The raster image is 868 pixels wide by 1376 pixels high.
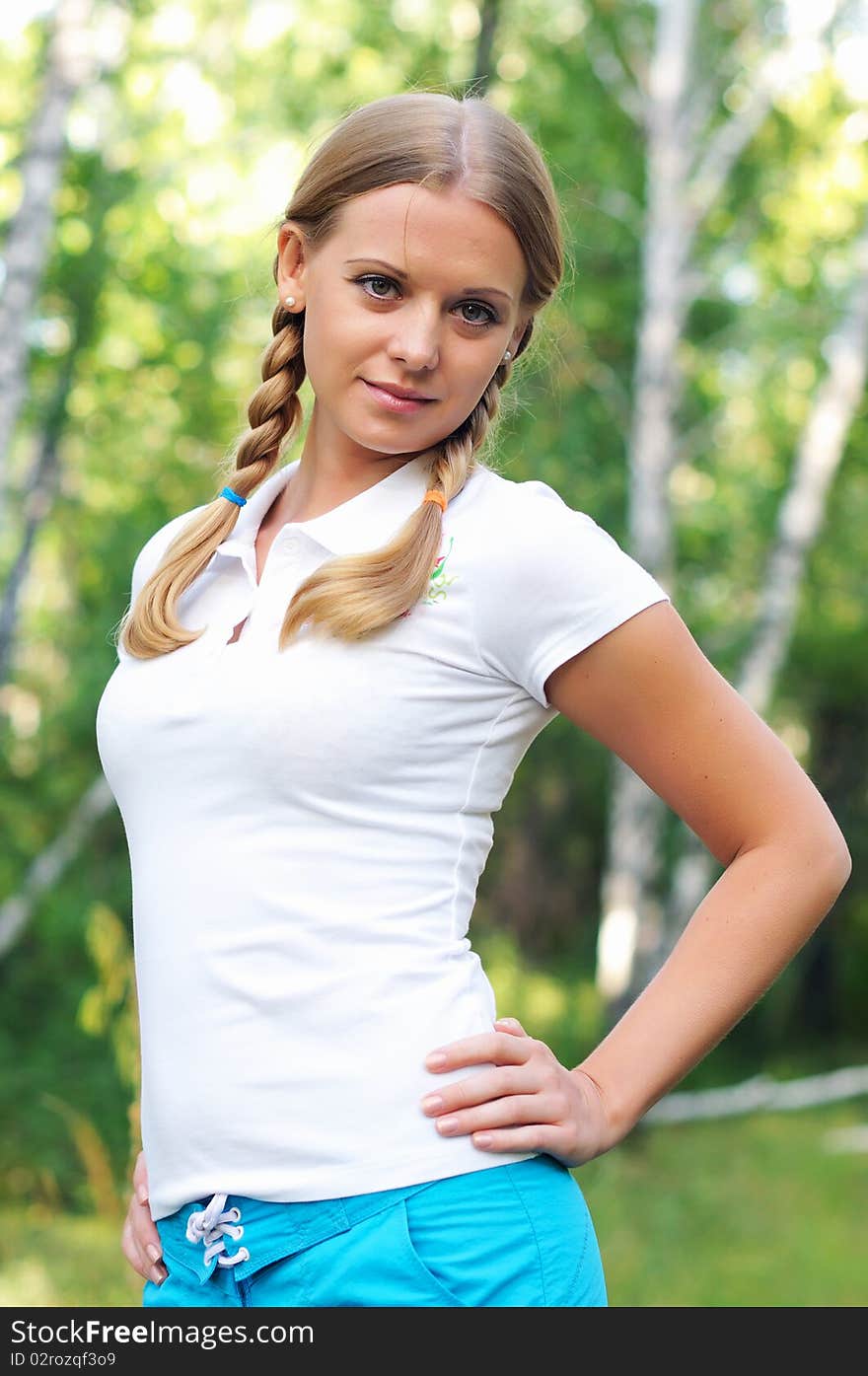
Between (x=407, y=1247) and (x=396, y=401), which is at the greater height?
(x=396, y=401)

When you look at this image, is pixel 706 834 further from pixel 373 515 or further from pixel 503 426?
pixel 503 426

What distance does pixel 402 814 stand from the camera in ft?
4.53

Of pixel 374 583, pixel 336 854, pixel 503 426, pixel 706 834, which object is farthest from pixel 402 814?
pixel 503 426

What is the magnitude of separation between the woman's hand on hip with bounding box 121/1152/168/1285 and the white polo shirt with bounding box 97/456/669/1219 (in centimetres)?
6

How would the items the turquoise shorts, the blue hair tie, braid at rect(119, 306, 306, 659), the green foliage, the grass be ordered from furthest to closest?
the green foliage
the grass
the blue hair tie
braid at rect(119, 306, 306, 659)
the turquoise shorts

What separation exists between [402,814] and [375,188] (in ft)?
2.07

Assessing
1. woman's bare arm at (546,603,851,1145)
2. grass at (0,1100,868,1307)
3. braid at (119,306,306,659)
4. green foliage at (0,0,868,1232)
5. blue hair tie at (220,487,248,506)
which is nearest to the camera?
woman's bare arm at (546,603,851,1145)

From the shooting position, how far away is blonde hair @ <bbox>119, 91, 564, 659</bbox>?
1396 millimetres

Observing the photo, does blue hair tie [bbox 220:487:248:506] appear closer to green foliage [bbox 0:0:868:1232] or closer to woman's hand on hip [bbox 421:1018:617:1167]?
woman's hand on hip [bbox 421:1018:617:1167]

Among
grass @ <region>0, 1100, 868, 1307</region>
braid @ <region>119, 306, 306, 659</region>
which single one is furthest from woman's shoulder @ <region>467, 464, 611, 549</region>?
grass @ <region>0, 1100, 868, 1307</region>

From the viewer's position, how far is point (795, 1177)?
7.23 meters

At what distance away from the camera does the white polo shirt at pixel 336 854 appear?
4.36 ft
